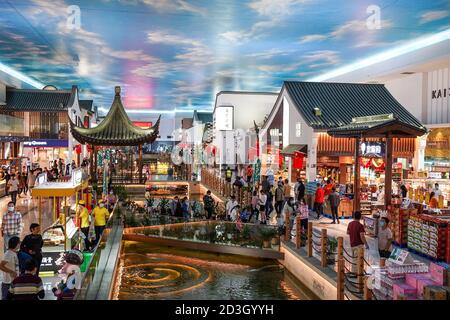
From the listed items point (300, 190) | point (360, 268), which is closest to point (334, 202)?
point (300, 190)

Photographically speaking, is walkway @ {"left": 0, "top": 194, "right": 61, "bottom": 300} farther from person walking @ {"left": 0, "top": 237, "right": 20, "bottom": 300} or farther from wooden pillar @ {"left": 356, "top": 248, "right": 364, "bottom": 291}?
wooden pillar @ {"left": 356, "top": 248, "right": 364, "bottom": 291}

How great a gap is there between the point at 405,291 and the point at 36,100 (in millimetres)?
31827

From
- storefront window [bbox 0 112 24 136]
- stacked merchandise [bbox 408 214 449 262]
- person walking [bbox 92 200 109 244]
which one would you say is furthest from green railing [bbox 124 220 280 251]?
storefront window [bbox 0 112 24 136]

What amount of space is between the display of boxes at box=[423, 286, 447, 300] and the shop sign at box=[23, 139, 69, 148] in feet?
98.9

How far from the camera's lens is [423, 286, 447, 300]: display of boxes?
273 inches

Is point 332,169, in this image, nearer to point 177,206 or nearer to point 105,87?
point 177,206

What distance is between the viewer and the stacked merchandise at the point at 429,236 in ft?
36.2

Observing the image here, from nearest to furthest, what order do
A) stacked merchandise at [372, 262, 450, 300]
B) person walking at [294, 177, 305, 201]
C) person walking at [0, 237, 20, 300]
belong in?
1. stacked merchandise at [372, 262, 450, 300]
2. person walking at [0, 237, 20, 300]
3. person walking at [294, 177, 305, 201]

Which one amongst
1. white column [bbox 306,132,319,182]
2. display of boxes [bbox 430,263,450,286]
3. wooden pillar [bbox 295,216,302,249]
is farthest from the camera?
white column [bbox 306,132,319,182]

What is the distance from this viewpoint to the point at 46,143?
109ft

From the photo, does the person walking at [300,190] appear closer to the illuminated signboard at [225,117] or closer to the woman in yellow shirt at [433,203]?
the woman in yellow shirt at [433,203]

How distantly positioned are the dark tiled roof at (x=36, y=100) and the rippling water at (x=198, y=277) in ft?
69.6

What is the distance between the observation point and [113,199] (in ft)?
65.2

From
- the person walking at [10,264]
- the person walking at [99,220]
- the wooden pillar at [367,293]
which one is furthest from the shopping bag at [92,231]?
the wooden pillar at [367,293]
